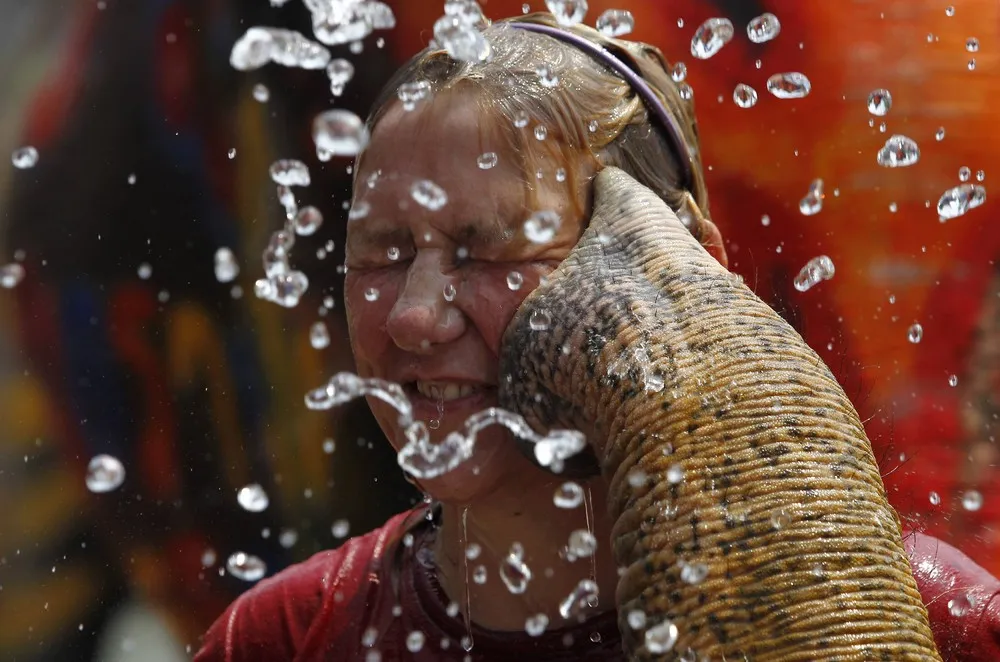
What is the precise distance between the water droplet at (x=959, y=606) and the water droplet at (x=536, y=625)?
51 centimetres

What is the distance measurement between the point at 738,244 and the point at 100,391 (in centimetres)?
136

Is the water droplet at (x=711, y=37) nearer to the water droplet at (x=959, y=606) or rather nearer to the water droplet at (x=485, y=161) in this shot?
the water droplet at (x=485, y=161)

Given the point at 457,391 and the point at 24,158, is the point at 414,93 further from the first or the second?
the point at 24,158

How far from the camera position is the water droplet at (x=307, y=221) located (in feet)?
6.78

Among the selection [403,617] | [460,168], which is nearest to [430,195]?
[460,168]

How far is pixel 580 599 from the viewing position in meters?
1.36

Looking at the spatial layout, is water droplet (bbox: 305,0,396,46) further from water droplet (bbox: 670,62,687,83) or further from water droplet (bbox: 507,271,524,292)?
water droplet (bbox: 670,62,687,83)

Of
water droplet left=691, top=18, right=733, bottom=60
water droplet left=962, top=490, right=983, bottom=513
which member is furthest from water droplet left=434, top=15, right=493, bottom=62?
water droplet left=962, top=490, right=983, bottom=513

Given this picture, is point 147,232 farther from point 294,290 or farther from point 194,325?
point 294,290

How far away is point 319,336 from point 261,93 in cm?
52

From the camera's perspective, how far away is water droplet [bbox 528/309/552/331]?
1.13m

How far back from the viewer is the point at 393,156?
126 centimetres

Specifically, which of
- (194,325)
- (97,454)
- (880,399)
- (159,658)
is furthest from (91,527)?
(880,399)

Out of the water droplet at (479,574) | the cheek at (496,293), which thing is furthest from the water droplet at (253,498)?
the cheek at (496,293)
